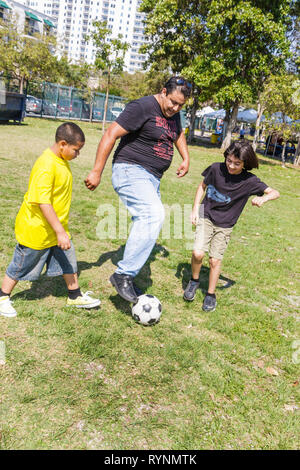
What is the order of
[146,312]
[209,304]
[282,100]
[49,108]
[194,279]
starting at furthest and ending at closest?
[49,108] → [282,100] → [194,279] → [209,304] → [146,312]

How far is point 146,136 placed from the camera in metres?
3.63

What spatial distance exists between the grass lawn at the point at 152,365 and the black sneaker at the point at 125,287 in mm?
280

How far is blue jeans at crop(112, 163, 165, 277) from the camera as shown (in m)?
3.55

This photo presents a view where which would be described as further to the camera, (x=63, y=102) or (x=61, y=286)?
(x=63, y=102)

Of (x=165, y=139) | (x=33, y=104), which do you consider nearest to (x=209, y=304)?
(x=165, y=139)

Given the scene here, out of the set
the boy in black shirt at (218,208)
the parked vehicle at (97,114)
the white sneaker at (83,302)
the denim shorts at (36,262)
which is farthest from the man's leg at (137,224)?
the parked vehicle at (97,114)

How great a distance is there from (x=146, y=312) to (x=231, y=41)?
23.6 metres

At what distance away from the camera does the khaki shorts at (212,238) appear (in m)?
4.24

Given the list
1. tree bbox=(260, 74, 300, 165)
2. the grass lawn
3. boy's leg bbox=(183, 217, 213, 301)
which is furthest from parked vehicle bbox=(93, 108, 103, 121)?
boy's leg bbox=(183, 217, 213, 301)

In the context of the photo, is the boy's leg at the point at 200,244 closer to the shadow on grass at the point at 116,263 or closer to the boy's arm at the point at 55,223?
the shadow on grass at the point at 116,263

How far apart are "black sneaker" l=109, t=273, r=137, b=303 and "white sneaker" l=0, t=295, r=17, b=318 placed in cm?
98

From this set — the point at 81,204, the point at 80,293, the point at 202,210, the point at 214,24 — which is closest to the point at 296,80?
the point at 214,24

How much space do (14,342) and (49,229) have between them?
1.00 m

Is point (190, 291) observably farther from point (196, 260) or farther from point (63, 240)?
point (63, 240)
